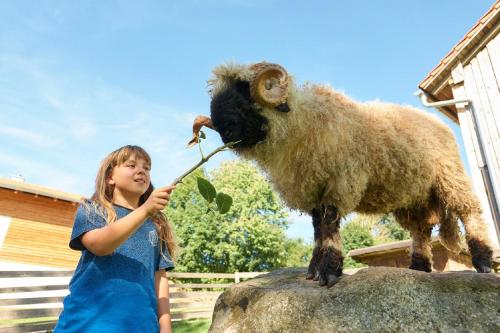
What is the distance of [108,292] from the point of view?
2479 millimetres

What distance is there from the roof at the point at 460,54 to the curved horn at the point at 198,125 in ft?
20.0

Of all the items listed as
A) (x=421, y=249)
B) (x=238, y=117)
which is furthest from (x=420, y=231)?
(x=238, y=117)

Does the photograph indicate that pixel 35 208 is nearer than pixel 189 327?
No

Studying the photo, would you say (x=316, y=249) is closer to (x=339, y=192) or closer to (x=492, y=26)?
(x=339, y=192)

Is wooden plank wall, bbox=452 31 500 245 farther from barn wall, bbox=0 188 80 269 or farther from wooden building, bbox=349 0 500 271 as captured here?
barn wall, bbox=0 188 80 269

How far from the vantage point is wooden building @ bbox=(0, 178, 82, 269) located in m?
17.0

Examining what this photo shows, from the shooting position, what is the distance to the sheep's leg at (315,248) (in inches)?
137

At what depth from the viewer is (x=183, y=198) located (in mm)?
30219

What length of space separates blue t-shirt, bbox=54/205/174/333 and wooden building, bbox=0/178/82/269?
53.2 feet

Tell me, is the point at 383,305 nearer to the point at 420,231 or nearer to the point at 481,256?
the point at 481,256

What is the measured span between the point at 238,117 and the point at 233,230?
2530 cm

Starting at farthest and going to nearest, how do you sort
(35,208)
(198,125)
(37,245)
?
(35,208)
(37,245)
(198,125)

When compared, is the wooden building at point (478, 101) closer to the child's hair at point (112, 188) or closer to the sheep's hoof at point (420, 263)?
the sheep's hoof at point (420, 263)

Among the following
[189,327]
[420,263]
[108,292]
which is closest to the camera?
[108,292]
